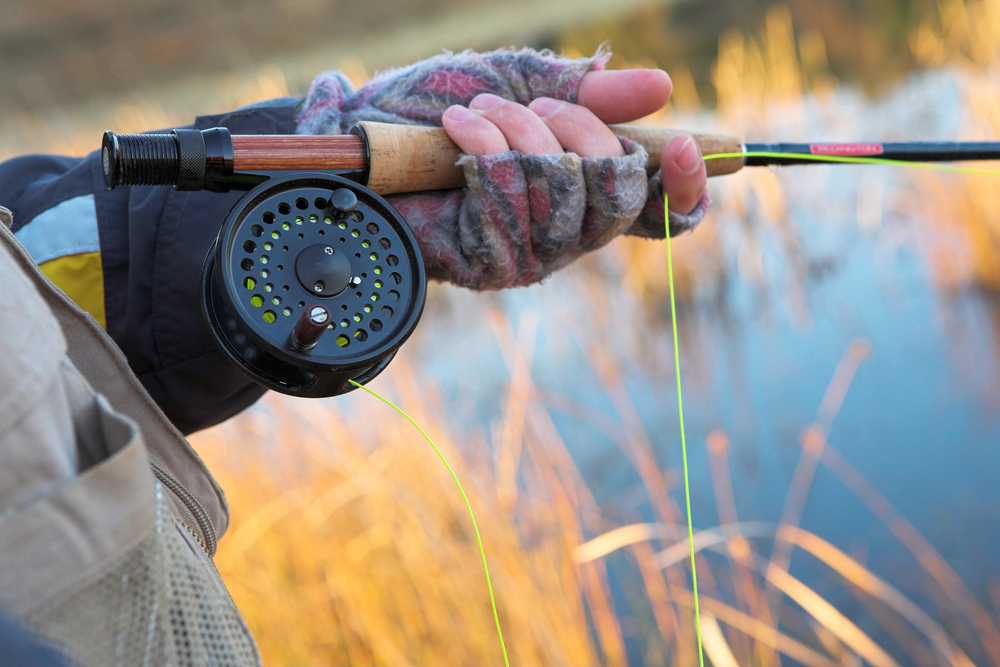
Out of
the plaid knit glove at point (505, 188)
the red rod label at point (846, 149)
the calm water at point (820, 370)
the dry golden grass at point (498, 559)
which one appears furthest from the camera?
the calm water at point (820, 370)

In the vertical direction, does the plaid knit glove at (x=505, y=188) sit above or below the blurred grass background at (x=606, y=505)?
above

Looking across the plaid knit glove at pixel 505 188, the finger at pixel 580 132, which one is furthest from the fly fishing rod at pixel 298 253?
the finger at pixel 580 132

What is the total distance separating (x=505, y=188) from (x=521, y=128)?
0.30ft

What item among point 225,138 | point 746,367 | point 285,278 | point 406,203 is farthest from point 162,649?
point 746,367

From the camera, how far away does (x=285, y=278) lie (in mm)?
1026

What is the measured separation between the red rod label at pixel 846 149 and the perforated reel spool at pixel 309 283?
0.68 metres

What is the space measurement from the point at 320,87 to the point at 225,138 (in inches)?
13.2

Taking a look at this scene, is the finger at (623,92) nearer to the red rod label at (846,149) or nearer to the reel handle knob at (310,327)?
the red rod label at (846,149)

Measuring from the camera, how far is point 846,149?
4.34 ft

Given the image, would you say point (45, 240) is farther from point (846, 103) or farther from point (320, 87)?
point (846, 103)

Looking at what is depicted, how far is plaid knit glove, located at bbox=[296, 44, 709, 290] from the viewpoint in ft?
3.74

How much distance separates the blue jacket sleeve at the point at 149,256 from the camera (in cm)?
117

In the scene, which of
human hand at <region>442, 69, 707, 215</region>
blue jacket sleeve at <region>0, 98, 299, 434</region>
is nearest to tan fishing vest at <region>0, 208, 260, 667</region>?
blue jacket sleeve at <region>0, 98, 299, 434</region>

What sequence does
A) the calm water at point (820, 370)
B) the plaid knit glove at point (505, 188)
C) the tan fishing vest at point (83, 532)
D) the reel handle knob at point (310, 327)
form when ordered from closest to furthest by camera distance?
the tan fishing vest at point (83, 532), the reel handle knob at point (310, 327), the plaid knit glove at point (505, 188), the calm water at point (820, 370)
